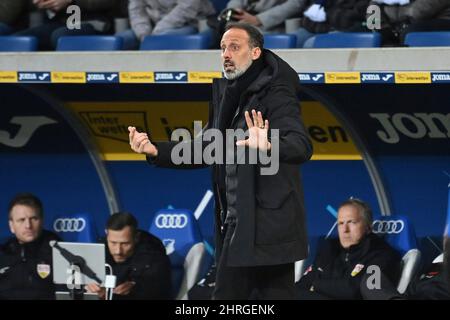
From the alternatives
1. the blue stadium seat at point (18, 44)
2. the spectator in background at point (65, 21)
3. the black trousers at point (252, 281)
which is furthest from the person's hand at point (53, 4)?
the black trousers at point (252, 281)

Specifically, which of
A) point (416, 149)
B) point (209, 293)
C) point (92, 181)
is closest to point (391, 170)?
point (416, 149)

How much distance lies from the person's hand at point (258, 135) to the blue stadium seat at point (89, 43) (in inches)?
121

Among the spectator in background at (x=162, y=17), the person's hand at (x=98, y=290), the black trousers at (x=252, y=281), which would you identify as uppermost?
the spectator in background at (x=162, y=17)

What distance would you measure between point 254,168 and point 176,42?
287 cm

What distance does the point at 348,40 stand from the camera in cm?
741

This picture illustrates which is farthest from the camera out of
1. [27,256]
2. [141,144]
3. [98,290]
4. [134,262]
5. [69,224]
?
[69,224]

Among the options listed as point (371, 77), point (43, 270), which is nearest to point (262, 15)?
point (371, 77)

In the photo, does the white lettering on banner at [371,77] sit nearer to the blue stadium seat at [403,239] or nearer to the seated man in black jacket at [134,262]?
the blue stadium seat at [403,239]

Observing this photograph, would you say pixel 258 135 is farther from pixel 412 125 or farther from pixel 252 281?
pixel 412 125

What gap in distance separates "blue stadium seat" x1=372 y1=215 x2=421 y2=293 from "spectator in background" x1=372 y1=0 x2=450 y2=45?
1.08 metres

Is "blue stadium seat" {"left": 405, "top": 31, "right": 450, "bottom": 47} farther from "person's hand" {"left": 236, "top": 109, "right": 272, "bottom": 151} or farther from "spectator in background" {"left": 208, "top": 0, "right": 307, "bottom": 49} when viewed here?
"person's hand" {"left": 236, "top": 109, "right": 272, "bottom": 151}

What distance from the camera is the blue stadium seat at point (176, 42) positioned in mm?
7781

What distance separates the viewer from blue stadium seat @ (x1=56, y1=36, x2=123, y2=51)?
7.96 meters

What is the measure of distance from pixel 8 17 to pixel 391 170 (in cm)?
303
